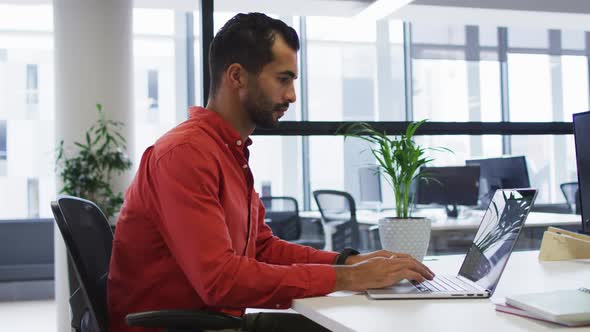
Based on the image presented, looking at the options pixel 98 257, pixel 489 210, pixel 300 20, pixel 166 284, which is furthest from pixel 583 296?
pixel 300 20

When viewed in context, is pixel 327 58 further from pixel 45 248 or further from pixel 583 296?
pixel 45 248

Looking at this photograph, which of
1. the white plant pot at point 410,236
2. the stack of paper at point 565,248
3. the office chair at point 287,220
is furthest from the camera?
the office chair at point 287,220

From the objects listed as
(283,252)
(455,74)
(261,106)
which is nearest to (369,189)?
(455,74)

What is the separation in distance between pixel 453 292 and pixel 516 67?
2629mm

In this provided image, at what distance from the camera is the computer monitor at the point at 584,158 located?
158cm

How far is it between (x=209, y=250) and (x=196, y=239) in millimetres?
35

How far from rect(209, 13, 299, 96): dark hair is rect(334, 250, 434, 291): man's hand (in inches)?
21.3

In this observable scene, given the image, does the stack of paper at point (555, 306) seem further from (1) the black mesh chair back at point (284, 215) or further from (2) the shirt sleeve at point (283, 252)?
(1) the black mesh chair back at point (284, 215)

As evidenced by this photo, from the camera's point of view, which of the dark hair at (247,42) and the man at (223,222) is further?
Answer: the dark hair at (247,42)

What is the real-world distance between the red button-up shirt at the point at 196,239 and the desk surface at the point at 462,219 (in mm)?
2385


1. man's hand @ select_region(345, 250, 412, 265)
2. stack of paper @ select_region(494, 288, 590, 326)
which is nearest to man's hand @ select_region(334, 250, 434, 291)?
man's hand @ select_region(345, 250, 412, 265)

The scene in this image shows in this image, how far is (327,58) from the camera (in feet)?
12.6

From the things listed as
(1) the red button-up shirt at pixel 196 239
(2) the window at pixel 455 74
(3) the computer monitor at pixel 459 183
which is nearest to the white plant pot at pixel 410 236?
(1) the red button-up shirt at pixel 196 239

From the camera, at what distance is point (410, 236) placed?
233 centimetres
